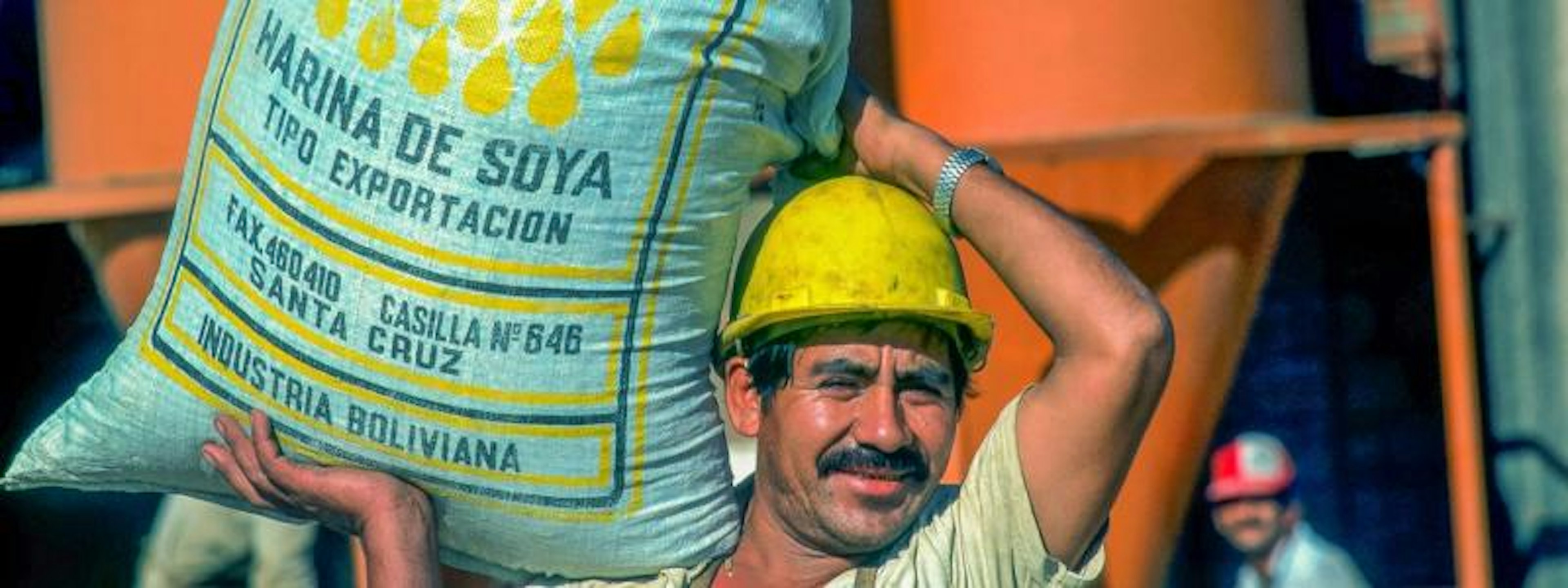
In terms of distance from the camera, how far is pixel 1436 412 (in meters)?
6.73

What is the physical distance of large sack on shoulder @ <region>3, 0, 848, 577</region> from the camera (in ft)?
9.22

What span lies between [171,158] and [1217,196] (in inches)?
72.9

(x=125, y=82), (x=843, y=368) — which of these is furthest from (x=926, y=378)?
(x=125, y=82)

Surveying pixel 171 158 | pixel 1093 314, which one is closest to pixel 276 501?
pixel 1093 314

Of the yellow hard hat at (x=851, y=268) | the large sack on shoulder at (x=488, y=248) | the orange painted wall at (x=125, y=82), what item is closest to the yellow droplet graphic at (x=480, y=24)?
the large sack on shoulder at (x=488, y=248)

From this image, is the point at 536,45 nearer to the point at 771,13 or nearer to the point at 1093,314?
the point at 771,13

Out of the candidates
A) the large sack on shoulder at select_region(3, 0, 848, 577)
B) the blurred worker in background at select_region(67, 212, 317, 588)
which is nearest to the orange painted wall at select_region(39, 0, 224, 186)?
the blurred worker in background at select_region(67, 212, 317, 588)

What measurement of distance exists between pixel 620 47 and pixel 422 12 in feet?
0.66

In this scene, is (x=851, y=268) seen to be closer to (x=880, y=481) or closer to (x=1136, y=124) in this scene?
(x=880, y=481)

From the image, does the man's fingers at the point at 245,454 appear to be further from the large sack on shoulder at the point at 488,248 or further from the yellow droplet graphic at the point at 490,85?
the yellow droplet graphic at the point at 490,85

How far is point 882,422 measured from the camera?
2994 mm

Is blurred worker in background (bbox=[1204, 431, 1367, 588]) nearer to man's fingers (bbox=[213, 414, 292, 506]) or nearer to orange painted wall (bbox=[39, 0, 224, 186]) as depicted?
orange painted wall (bbox=[39, 0, 224, 186])

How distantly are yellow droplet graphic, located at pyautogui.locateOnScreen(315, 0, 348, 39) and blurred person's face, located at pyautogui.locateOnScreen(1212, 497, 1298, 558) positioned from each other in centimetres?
306

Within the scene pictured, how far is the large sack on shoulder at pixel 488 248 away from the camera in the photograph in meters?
2.81
